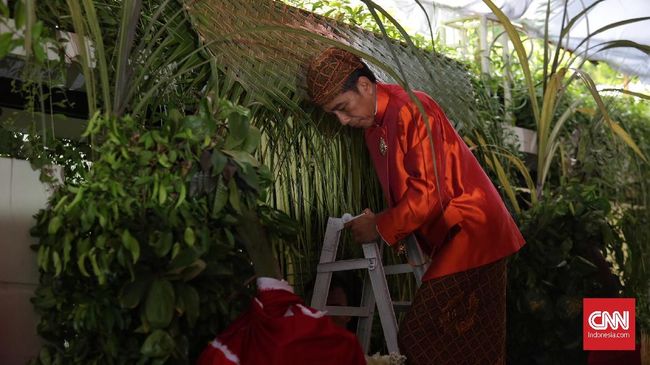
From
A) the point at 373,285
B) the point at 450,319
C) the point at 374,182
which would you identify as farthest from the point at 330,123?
the point at 450,319

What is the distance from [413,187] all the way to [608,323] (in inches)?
50.8

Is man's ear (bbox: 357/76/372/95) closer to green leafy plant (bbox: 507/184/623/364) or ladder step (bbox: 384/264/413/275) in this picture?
ladder step (bbox: 384/264/413/275)

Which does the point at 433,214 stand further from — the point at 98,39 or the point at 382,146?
the point at 98,39

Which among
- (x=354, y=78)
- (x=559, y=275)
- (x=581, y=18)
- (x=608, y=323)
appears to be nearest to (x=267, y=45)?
(x=354, y=78)

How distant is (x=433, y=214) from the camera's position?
2238mm

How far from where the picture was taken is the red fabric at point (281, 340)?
176 cm

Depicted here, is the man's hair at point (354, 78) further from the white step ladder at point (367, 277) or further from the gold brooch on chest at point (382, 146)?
the white step ladder at point (367, 277)

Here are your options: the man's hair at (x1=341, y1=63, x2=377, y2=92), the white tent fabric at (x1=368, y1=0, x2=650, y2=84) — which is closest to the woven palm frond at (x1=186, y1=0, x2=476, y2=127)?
the man's hair at (x1=341, y1=63, x2=377, y2=92)

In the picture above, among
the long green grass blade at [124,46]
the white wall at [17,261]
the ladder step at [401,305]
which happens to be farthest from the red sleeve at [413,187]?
the white wall at [17,261]

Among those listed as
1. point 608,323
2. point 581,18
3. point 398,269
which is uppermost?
point 581,18

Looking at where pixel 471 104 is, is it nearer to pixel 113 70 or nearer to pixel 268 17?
pixel 268 17

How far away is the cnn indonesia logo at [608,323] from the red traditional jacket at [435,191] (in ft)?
2.90

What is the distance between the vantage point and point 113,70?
210 centimetres

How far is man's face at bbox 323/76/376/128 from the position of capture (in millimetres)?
2229
